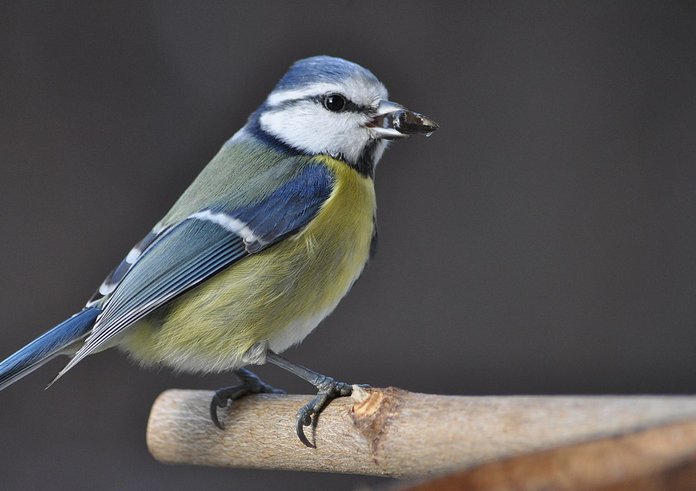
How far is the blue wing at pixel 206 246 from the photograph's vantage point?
921 millimetres

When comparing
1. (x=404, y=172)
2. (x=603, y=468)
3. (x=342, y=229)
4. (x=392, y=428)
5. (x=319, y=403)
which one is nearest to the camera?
(x=603, y=468)

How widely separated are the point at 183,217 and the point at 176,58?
676 mm

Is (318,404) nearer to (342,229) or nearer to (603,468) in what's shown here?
(342,229)

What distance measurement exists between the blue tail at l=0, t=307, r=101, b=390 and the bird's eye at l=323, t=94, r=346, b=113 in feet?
1.14

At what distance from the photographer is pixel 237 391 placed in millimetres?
977

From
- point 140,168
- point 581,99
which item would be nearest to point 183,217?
point 140,168

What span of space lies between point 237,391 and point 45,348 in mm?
215

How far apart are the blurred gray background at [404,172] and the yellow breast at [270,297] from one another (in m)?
0.46

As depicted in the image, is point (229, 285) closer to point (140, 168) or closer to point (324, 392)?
point (324, 392)

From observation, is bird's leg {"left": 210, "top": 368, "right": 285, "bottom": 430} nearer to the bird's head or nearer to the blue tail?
the blue tail

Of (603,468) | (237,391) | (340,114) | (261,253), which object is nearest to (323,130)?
(340,114)

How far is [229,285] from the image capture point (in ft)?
3.03

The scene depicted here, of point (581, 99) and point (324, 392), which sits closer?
point (324, 392)

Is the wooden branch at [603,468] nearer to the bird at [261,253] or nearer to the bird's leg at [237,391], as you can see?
the bird at [261,253]
